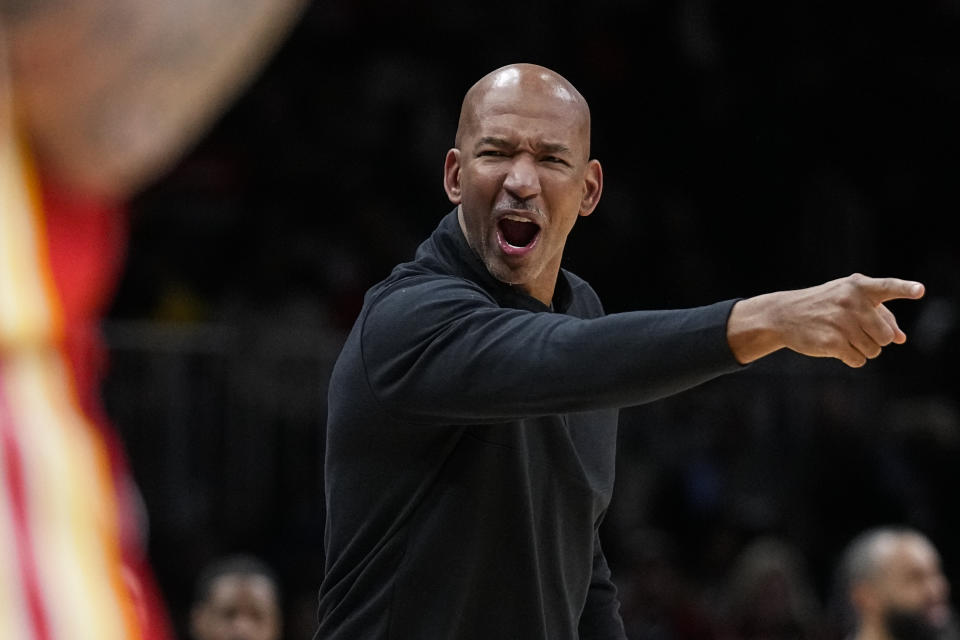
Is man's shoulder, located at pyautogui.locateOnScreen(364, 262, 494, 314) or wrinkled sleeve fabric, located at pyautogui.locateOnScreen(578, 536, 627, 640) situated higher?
man's shoulder, located at pyautogui.locateOnScreen(364, 262, 494, 314)

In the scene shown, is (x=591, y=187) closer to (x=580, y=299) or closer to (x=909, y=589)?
(x=580, y=299)

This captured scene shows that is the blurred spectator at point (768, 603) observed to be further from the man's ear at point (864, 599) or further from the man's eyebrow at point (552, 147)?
the man's eyebrow at point (552, 147)

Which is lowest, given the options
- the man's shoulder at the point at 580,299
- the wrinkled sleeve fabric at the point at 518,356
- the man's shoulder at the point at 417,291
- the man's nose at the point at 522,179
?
the wrinkled sleeve fabric at the point at 518,356

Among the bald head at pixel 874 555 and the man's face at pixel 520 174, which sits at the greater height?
the man's face at pixel 520 174

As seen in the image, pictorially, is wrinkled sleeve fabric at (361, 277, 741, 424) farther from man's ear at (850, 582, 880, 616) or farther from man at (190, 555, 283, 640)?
man's ear at (850, 582, 880, 616)

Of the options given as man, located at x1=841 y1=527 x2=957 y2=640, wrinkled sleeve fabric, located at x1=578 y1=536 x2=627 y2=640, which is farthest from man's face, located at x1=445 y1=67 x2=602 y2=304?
man, located at x1=841 y1=527 x2=957 y2=640

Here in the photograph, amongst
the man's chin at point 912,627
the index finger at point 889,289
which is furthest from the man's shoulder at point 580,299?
the man's chin at point 912,627

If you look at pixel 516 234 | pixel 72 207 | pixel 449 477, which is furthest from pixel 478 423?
pixel 72 207

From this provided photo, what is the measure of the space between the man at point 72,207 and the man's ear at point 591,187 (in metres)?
2.10

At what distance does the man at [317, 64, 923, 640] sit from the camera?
82.8 inches

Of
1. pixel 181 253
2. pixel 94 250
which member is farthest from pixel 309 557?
pixel 94 250

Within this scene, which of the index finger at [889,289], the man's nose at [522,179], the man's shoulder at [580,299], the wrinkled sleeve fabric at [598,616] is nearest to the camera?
the index finger at [889,289]

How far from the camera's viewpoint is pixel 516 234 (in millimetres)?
2482

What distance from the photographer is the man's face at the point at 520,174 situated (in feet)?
8.00
